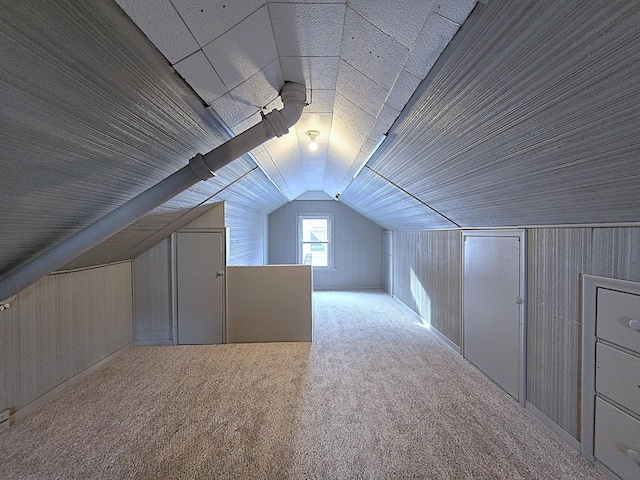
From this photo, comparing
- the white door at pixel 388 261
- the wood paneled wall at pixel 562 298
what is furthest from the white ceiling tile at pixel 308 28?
the white door at pixel 388 261

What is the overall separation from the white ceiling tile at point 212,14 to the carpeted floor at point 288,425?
207cm

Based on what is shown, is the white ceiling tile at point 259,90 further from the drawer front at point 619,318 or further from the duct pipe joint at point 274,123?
the drawer front at point 619,318

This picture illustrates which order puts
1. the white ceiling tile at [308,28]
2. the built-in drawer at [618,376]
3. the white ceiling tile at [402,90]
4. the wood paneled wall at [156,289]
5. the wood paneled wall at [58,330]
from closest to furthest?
the white ceiling tile at [308,28], the white ceiling tile at [402,90], the built-in drawer at [618,376], the wood paneled wall at [58,330], the wood paneled wall at [156,289]

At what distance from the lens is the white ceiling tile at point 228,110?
1651 millimetres

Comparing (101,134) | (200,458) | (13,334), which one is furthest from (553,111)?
(13,334)

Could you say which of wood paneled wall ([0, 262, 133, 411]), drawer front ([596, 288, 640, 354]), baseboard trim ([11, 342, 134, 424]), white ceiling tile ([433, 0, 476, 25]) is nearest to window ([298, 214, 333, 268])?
wood paneled wall ([0, 262, 133, 411])

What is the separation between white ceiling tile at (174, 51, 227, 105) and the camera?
49.1 inches

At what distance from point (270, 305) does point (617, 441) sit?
10.0 feet

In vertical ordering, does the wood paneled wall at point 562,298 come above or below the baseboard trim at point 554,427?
above

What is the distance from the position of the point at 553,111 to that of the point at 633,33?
382 mm

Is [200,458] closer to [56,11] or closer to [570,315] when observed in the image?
[56,11]

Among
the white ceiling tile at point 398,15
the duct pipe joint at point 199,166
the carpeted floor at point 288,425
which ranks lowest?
the carpeted floor at point 288,425

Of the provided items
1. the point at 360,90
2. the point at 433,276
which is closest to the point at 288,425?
the point at 360,90

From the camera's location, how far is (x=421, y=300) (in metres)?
4.61
